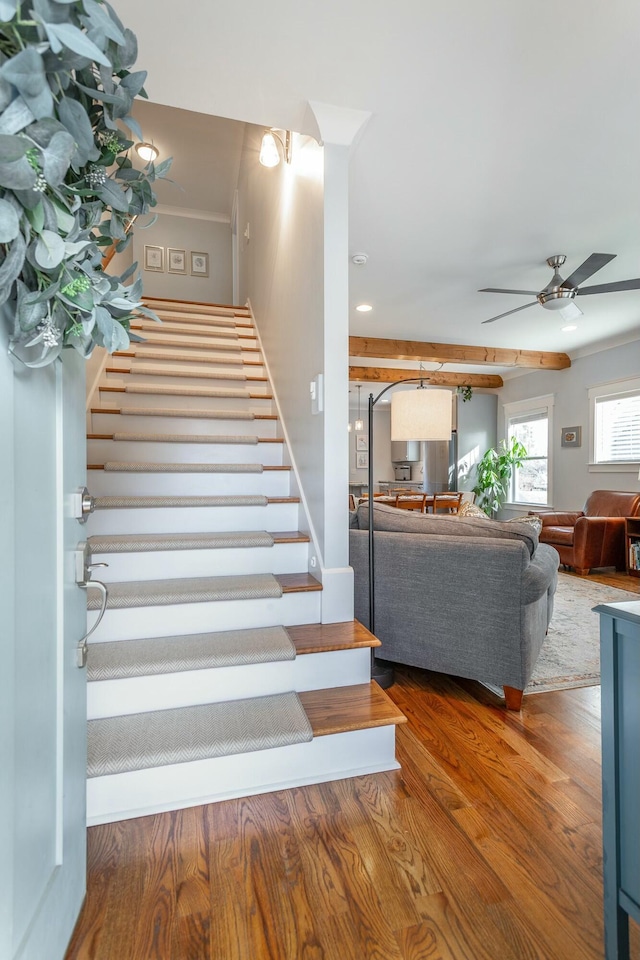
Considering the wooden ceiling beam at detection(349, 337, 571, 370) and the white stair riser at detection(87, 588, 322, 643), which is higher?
the wooden ceiling beam at detection(349, 337, 571, 370)

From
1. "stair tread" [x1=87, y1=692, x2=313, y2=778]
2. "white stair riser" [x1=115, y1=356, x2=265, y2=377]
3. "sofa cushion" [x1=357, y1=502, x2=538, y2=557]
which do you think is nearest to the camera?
"stair tread" [x1=87, y1=692, x2=313, y2=778]

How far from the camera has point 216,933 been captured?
3.66 ft

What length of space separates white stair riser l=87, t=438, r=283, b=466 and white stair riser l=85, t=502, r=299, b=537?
510 millimetres

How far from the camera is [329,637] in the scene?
6.31 feet

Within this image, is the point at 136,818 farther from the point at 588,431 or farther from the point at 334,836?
the point at 588,431

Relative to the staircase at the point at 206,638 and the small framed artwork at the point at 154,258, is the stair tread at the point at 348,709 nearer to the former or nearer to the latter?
the staircase at the point at 206,638

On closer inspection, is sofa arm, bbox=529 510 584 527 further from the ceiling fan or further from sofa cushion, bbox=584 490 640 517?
the ceiling fan

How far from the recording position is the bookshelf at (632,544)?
488 centimetres

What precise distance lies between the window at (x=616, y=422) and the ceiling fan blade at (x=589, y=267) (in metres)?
2.67

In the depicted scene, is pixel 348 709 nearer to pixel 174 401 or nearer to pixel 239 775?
pixel 239 775

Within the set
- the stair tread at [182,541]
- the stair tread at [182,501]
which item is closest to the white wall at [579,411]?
the stair tread at [182,501]

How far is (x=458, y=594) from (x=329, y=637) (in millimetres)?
711

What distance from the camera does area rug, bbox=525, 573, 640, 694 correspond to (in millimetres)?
2465

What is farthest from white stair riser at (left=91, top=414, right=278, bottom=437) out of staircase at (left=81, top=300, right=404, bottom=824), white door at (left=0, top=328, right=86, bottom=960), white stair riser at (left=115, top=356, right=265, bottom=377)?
white door at (left=0, top=328, right=86, bottom=960)
